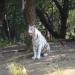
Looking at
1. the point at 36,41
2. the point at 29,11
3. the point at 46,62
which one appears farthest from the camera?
the point at 29,11

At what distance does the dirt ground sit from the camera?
8008mm

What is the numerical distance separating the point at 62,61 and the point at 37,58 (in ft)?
2.66

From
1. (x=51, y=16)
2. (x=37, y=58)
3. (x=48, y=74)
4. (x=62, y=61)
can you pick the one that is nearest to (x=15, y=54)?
(x=37, y=58)

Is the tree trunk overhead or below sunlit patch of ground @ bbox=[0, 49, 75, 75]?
overhead

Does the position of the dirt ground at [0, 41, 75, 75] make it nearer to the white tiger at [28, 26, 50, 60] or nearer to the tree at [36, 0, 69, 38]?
the white tiger at [28, 26, 50, 60]

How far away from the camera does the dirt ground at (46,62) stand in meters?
8.01

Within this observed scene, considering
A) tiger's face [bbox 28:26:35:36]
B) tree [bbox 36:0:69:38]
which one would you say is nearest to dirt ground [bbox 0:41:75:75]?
tiger's face [bbox 28:26:35:36]

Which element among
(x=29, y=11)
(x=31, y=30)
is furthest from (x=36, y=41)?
(x=29, y=11)

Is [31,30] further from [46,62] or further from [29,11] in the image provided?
[46,62]

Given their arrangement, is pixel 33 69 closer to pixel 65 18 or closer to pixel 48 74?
pixel 48 74

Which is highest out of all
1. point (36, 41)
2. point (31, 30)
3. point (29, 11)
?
point (29, 11)

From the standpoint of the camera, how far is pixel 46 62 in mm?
9188

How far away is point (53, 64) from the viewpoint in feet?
29.2

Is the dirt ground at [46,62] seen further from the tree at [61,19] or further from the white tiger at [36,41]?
the tree at [61,19]
